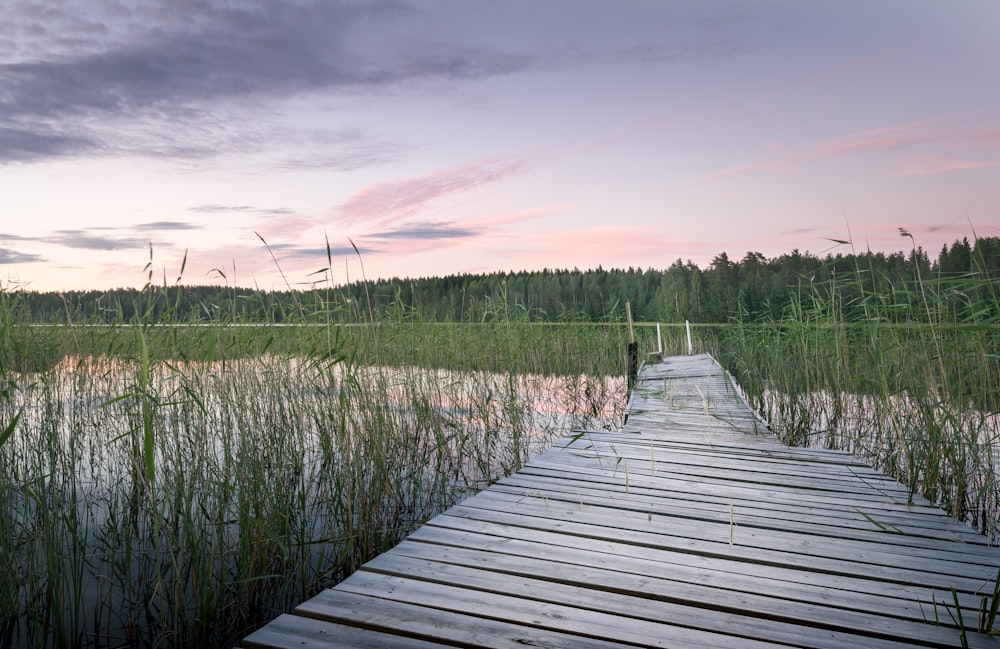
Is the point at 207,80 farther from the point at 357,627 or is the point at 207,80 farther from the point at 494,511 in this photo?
the point at 357,627

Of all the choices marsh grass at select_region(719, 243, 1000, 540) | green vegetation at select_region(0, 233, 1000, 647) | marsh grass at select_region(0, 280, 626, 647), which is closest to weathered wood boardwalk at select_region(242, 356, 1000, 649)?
marsh grass at select_region(719, 243, 1000, 540)

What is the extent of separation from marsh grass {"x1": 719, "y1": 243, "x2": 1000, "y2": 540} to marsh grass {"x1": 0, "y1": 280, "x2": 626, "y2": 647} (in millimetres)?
2433

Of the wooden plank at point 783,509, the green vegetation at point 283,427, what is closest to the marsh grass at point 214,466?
the green vegetation at point 283,427

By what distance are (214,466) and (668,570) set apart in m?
2.21

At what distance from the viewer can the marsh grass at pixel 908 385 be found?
112 inches

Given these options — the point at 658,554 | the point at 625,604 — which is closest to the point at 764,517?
the point at 658,554

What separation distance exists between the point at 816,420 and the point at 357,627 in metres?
5.23

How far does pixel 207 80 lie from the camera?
902 centimetres

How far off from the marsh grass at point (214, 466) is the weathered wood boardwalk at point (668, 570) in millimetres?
735

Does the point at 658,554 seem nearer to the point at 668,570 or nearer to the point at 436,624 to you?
the point at 668,570

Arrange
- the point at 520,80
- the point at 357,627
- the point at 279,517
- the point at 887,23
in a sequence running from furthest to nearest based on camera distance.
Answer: the point at 520,80
the point at 887,23
the point at 279,517
the point at 357,627

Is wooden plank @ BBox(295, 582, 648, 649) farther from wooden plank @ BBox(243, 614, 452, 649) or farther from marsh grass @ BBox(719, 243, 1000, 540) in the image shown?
marsh grass @ BBox(719, 243, 1000, 540)

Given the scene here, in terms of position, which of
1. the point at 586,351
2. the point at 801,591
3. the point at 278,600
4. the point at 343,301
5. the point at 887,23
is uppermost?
the point at 887,23

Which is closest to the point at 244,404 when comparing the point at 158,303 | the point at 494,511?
the point at 158,303
